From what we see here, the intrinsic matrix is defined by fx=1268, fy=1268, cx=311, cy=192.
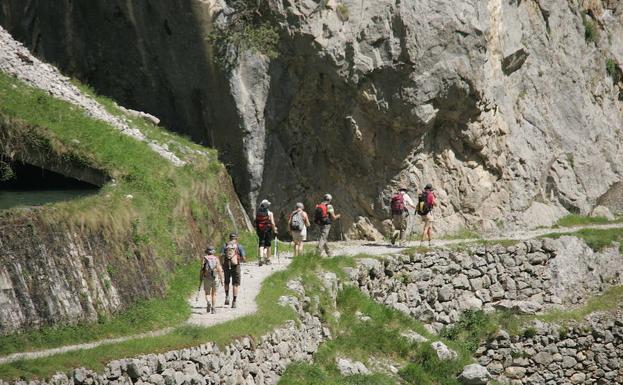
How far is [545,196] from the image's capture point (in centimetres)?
4600

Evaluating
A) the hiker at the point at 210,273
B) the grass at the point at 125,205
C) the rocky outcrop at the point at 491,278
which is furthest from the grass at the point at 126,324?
the rocky outcrop at the point at 491,278

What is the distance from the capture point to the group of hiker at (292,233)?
94.8 ft

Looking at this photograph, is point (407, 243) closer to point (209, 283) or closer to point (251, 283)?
point (251, 283)

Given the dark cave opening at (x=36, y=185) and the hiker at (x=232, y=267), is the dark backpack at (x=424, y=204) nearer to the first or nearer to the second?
the hiker at (x=232, y=267)

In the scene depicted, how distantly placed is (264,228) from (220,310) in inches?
234

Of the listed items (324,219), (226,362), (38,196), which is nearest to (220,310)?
(226,362)

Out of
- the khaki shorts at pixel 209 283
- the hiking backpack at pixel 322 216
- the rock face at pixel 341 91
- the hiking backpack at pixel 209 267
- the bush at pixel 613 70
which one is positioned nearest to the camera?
the hiking backpack at pixel 209 267

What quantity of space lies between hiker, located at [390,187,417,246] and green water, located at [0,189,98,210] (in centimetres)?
1045

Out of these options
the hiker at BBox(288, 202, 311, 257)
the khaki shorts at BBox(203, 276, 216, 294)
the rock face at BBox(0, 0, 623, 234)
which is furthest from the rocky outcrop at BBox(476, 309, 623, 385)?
the khaki shorts at BBox(203, 276, 216, 294)

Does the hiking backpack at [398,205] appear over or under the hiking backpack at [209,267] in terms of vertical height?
over

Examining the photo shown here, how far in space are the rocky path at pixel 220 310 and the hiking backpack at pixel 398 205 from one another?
381 cm

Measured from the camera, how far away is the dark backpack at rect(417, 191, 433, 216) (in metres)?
38.6

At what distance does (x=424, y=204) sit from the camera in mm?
38719

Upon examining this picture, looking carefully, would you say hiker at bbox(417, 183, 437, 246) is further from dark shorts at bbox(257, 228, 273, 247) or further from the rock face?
dark shorts at bbox(257, 228, 273, 247)
